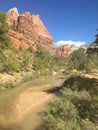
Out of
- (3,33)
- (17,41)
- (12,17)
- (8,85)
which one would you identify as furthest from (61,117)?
(12,17)

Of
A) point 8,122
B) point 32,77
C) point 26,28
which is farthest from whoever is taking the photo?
point 26,28

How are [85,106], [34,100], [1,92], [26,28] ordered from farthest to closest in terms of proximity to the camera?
[26,28] < [1,92] < [34,100] < [85,106]

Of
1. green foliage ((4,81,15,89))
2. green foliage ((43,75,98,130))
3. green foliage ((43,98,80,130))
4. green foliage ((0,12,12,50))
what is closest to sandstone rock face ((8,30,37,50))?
green foliage ((0,12,12,50))

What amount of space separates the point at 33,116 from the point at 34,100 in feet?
24.1

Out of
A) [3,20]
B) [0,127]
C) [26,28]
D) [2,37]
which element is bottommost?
[0,127]

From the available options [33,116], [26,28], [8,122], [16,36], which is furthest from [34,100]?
[26,28]

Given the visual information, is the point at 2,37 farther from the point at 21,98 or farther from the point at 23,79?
the point at 21,98

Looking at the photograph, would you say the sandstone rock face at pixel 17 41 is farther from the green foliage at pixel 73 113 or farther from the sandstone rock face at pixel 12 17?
the green foliage at pixel 73 113

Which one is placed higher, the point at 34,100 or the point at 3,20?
the point at 3,20

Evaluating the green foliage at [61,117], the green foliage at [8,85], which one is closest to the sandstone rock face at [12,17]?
the green foliage at [8,85]

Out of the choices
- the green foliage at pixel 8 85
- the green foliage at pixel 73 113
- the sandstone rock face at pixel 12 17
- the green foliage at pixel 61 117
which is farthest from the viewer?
the sandstone rock face at pixel 12 17

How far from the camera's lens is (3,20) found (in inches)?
2484

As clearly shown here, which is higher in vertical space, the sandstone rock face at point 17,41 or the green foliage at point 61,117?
the sandstone rock face at point 17,41

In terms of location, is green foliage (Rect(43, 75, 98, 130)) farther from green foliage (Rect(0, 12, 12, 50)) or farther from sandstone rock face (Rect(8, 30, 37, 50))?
sandstone rock face (Rect(8, 30, 37, 50))
